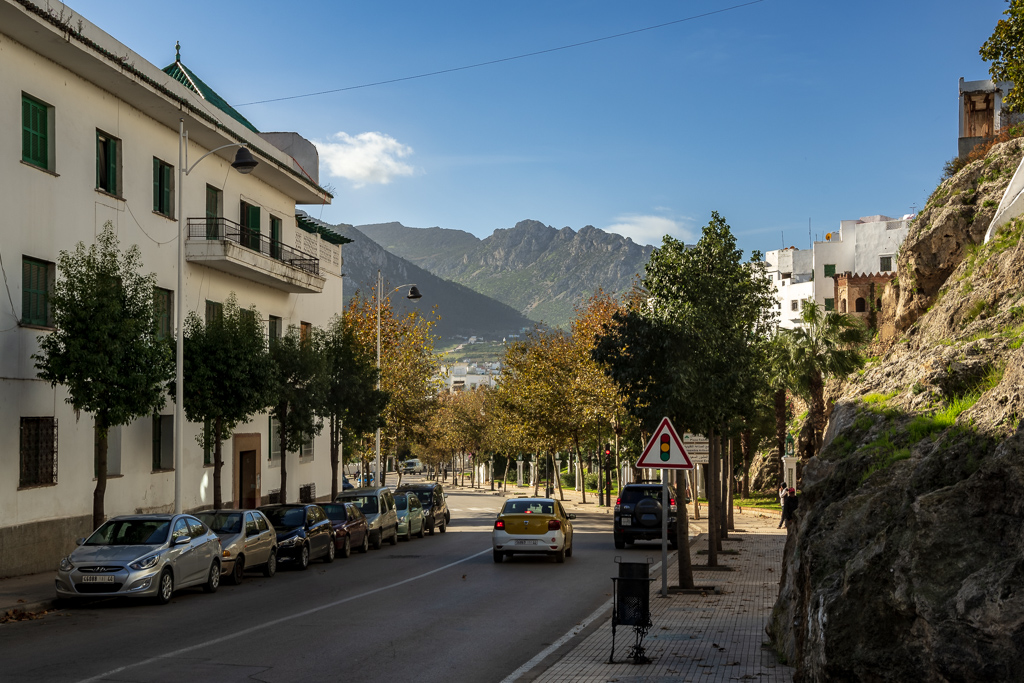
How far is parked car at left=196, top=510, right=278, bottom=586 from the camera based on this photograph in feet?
65.3

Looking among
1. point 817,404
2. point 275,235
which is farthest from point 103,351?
point 817,404

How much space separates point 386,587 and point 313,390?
14.2 m

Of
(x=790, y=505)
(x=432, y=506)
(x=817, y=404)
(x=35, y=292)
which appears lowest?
(x=432, y=506)

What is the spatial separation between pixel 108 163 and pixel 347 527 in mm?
11324

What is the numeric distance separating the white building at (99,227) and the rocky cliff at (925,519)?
56.6 ft

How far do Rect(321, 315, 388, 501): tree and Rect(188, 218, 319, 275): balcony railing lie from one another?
2910 millimetres

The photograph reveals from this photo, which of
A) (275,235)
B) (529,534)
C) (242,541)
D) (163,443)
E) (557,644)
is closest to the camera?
(557,644)

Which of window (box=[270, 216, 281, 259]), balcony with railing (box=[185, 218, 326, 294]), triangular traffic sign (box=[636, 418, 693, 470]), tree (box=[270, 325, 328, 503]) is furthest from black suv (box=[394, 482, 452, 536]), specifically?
triangular traffic sign (box=[636, 418, 693, 470])

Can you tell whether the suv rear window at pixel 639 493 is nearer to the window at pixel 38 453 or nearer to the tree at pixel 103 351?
the tree at pixel 103 351

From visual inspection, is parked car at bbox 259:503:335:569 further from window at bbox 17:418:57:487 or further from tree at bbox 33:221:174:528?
window at bbox 17:418:57:487

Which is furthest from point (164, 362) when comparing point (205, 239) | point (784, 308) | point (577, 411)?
point (784, 308)

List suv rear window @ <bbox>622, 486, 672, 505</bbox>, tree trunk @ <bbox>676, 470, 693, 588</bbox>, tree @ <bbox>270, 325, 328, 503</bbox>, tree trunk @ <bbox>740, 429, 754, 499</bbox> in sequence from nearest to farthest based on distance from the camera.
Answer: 1. tree trunk @ <bbox>676, 470, 693, 588</bbox>
2. suv rear window @ <bbox>622, 486, 672, 505</bbox>
3. tree @ <bbox>270, 325, 328, 503</bbox>
4. tree trunk @ <bbox>740, 429, 754, 499</bbox>

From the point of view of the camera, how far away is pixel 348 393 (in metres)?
37.2

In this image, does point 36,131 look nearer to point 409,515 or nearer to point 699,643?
point 409,515
